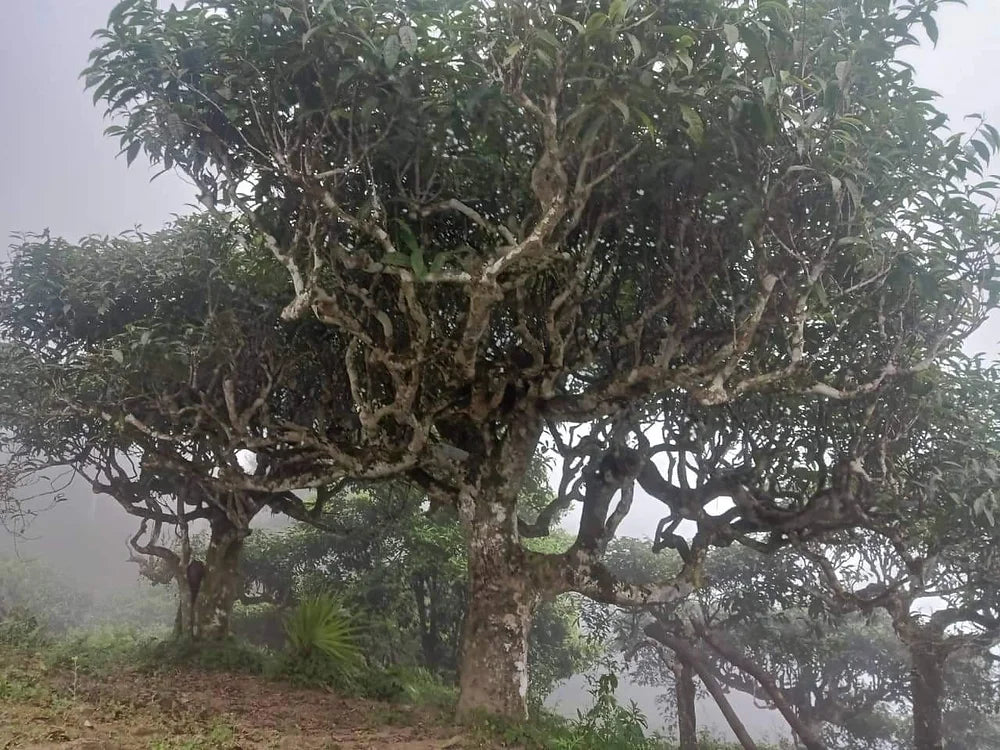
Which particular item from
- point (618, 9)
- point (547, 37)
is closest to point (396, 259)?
point (547, 37)

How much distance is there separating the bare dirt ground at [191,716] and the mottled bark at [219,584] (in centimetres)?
124

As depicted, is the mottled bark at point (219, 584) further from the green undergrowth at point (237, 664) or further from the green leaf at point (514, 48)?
the green leaf at point (514, 48)

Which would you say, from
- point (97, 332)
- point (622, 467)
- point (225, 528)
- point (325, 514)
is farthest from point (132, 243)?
point (622, 467)

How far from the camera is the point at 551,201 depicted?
482cm

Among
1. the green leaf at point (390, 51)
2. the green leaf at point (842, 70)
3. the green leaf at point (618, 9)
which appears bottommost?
the green leaf at point (390, 51)

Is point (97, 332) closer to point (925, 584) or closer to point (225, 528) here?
point (225, 528)

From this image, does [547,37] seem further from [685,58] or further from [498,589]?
[498,589]

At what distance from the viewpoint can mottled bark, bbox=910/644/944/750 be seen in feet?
30.2

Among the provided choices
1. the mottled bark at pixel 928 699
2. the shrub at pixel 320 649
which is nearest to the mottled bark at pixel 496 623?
the shrub at pixel 320 649

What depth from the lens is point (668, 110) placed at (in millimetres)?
4730

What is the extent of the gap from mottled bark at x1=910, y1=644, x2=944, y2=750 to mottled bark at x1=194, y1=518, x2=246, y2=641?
29.4ft

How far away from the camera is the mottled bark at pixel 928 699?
30.2ft

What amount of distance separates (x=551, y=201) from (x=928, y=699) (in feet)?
29.5

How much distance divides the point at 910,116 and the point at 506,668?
5.21 m
